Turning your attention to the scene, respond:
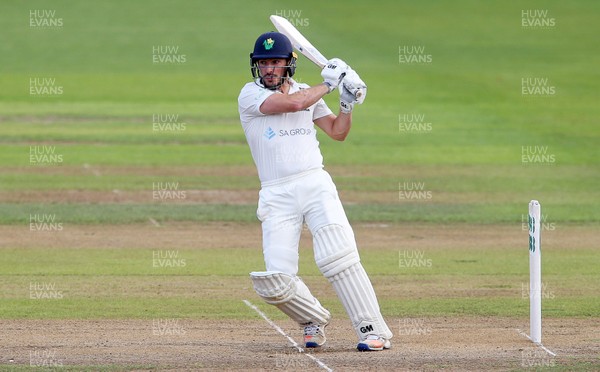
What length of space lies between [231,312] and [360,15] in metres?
49.9

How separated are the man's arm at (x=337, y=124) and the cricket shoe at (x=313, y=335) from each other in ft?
5.78

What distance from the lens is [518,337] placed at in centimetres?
1223

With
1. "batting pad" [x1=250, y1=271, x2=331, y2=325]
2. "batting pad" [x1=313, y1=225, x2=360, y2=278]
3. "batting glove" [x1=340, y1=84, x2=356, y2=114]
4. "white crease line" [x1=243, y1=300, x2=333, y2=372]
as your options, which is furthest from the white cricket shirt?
"white crease line" [x1=243, y1=300, x2=333, y2=372]

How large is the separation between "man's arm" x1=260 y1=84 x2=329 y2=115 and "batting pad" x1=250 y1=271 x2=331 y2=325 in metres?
1.45

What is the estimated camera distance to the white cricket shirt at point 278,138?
11.3m

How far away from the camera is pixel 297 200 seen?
11.2 meters

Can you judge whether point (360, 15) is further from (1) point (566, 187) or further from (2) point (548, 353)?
(2) point (548, 353)

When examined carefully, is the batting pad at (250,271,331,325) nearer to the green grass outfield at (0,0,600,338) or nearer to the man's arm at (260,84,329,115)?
the man's arm at (260,84,329,115)

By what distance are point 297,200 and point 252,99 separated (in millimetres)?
1000

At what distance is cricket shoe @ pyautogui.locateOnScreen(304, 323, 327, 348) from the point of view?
11445 millimetres

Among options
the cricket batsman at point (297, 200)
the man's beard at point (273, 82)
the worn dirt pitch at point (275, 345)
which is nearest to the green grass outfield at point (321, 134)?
the worn dirt pitch at point (275, 345)

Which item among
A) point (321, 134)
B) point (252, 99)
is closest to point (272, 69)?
Result: point (252, 99)

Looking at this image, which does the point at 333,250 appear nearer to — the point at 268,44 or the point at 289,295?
the point at 289,295

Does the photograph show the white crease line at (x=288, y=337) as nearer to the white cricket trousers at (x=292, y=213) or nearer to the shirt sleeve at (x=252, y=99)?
the white cricket trousers at (x=292, y=213)
